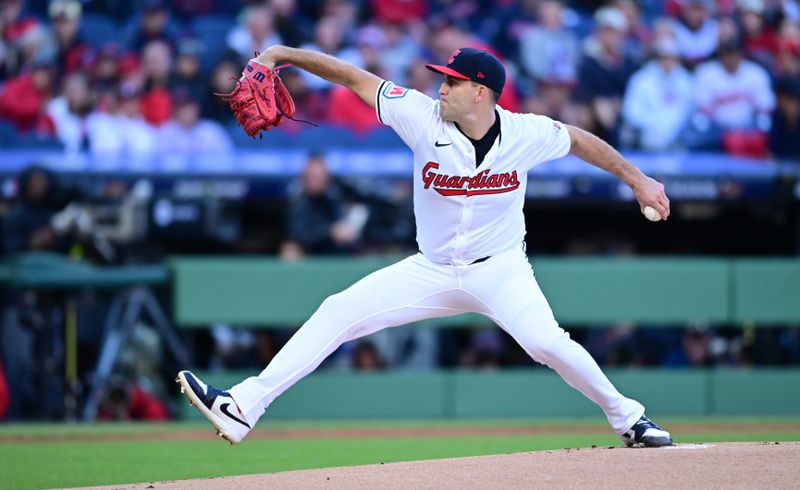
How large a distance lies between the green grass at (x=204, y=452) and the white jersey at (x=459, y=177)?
5.44 ft

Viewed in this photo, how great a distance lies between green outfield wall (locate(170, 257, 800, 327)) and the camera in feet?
32.6

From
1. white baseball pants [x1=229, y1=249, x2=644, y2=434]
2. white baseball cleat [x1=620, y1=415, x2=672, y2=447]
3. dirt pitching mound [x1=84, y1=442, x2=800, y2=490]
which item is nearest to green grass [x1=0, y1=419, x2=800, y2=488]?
white baseball pants [x1=229, y1=249, x2=644, y2=434]

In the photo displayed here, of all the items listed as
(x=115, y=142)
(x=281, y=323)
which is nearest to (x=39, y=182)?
(x=115, y=142)

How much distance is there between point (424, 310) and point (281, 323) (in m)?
4.38

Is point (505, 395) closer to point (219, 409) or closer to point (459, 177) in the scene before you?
point (459, 177)

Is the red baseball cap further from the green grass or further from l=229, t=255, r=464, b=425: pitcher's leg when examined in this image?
the green grass

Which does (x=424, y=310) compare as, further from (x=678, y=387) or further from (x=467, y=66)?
(x=678, y=387)

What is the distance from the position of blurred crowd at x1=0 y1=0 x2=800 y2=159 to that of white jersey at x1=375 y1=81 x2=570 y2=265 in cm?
557

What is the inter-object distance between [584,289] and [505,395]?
1.09 meters

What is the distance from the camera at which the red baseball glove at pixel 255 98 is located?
554 cm

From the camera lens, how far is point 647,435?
5.68m

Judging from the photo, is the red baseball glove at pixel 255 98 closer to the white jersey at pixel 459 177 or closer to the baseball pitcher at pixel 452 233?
the baseball pitcher at pixel 452 233

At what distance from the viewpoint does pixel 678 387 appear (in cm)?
1007

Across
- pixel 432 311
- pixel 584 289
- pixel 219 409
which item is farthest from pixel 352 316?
pixel 584 289
